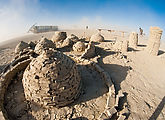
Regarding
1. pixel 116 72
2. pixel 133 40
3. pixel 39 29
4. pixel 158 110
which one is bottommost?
pixel 158 110

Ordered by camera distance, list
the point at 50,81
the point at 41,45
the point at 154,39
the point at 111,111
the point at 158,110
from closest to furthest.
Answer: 1. the point at 50,81
2. the point at 111,111
3. the point at 158,110
4. the point at 41,45
5. the point at 154,39

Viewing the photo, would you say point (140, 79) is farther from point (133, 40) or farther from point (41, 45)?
point (41, 45)

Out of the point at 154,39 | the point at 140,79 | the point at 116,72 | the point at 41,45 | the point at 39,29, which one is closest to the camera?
the point at 140,79

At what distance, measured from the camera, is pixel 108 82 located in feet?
22.3

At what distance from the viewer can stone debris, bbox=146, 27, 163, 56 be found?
11320mm

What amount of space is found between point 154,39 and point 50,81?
11.7 meters

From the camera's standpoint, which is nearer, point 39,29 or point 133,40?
point 133,40

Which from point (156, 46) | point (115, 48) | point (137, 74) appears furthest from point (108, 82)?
point (156, 46)

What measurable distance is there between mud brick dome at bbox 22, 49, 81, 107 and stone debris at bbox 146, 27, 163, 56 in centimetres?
1058

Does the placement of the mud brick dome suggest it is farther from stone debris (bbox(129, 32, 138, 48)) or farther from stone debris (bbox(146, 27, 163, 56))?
stone debris (bbox(129, 32, 138, 48))

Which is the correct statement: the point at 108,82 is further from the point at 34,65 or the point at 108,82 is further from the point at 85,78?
the point at 34,65

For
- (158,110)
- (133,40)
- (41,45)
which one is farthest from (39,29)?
(158,110)

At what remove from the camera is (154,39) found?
11648mm

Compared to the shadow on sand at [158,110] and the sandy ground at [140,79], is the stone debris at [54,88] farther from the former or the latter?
the shadow on sand at [158,110]
